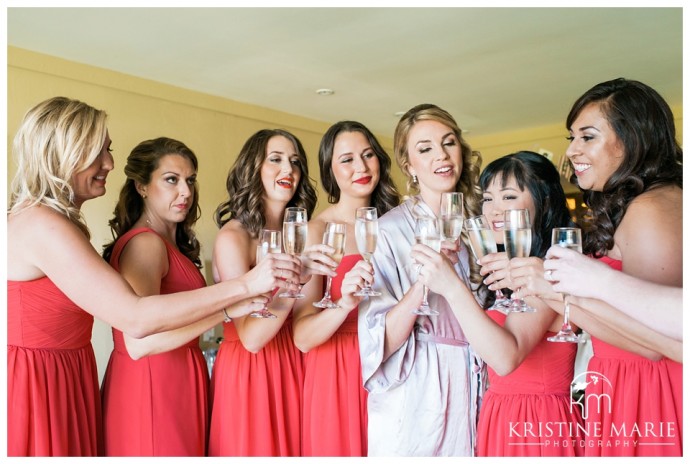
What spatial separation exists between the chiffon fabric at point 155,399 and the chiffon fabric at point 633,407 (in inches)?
61.2

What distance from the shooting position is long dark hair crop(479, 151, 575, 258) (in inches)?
102

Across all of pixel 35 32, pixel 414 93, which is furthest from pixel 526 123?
pixel 35 32

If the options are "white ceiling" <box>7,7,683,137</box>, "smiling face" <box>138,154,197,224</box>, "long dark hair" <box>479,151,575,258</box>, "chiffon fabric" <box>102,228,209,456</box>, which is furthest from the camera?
"white ceiling" <box>7,7,683,137</box>

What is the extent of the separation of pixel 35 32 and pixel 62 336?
4.31 meters

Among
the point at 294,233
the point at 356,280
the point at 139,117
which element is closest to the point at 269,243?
the point at 294,233

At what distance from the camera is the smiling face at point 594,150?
91.5 inches

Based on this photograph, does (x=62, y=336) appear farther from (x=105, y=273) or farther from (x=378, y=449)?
(x=378, y=449)

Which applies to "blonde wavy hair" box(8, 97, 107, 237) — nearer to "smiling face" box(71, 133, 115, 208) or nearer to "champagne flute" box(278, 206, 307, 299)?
"smiling face" box(71, 133, 115, 208)

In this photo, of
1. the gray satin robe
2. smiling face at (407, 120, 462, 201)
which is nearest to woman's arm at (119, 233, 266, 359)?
the gray satin robe

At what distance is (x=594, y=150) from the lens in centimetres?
235

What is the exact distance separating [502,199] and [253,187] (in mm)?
1220

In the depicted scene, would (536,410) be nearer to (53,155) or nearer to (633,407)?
(633,407)

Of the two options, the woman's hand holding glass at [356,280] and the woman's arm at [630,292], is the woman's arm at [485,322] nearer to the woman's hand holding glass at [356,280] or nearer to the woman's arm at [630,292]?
the woman's hand holding glass at [356,280]

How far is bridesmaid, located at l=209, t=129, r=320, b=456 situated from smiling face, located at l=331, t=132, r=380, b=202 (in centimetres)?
24
